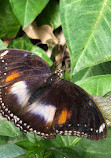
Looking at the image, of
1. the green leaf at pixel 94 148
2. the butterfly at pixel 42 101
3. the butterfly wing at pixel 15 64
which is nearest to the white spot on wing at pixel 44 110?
the butterfly at pixel 42 101

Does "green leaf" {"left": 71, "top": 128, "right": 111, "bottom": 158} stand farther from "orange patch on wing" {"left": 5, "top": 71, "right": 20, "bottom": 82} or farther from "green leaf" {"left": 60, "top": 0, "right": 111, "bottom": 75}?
"orange patch on wing" {"left": 5, "top": 71, "right": 20, "bottom": 82}

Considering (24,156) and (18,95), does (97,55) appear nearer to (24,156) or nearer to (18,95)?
(18,95)

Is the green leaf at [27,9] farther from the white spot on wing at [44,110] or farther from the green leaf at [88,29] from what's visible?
the white spot on wing at [44,110]

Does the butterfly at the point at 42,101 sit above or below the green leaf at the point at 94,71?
above

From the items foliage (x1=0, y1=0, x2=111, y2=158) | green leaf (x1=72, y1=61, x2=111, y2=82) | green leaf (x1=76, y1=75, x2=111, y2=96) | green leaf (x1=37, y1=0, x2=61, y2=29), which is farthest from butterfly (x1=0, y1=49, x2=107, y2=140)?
green leaf (x1=37, y1=0, x2=61, y2=29)

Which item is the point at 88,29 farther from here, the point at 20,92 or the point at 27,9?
the point at 27,9

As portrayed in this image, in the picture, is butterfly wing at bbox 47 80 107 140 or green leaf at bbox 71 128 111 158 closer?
butterfly wing at bbox 47 80 107 140

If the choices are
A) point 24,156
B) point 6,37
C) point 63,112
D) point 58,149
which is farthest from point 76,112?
point 6,37
